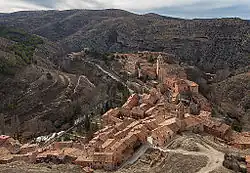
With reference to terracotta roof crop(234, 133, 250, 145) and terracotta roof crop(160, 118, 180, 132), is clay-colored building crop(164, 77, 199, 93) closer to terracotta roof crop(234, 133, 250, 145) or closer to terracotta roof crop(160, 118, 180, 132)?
terracotta roof crop(234, 133, 250, 145)

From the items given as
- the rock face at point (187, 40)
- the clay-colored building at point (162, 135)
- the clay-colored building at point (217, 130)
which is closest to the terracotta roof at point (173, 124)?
the clay-colored building at point (162, 135)

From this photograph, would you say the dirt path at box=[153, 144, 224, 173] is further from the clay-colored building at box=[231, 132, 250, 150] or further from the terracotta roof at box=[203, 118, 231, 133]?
the terracotta roof at box=[203, 118, 231, 133]

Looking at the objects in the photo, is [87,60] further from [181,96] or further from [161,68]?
[181,96]

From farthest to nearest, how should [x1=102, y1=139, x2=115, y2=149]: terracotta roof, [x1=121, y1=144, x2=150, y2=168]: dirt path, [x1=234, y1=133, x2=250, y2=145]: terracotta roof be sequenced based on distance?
[x1=234, y1=133, x2=250, y2=145]: terracotta roof, [x1=102, y1=139, x2=115, y2=149]: terracotta roof, [x1=121, y1=144, x2=150, y2=168]: dirt path

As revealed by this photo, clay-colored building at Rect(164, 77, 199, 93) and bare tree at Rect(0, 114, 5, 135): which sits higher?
clay-colored building at Rect(164, 77, 199, 93)

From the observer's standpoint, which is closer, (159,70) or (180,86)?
(180,86)

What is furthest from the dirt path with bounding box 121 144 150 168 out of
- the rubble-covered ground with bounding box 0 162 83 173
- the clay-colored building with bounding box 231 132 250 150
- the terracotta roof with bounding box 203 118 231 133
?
the clay-colored building with bounding box 231 132 250 150

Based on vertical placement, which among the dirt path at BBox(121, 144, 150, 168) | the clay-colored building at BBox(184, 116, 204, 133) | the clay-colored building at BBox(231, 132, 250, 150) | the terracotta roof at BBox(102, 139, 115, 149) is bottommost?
the dirt path at BBox(121, 144, 150, 168)

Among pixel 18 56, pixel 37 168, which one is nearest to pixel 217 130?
pixel 37 168

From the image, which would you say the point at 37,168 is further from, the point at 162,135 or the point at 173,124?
the point at 173,124

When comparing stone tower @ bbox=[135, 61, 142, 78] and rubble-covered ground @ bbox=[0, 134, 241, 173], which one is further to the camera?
stone tower @ bbox=[135, 61, 142, 78]

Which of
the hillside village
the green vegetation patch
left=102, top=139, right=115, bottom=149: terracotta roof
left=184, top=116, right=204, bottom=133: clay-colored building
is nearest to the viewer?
the hillside village

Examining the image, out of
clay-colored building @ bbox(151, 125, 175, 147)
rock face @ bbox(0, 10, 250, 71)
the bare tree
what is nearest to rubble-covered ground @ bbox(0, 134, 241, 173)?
clay-colored building @ bbox(151, 125, 175, 147)

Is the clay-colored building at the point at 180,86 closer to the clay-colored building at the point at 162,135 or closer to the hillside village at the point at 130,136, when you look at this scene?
the hillside village at the point at 130,136
